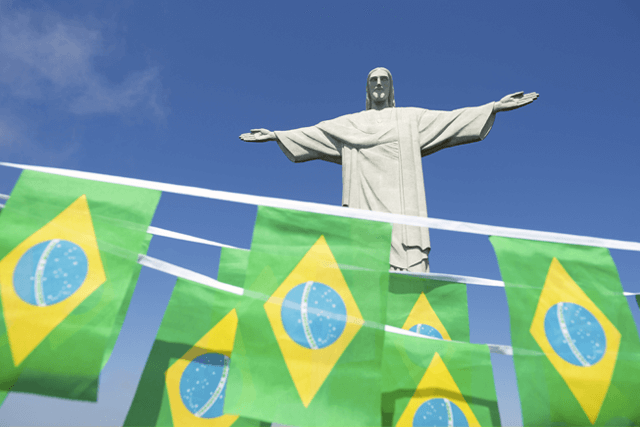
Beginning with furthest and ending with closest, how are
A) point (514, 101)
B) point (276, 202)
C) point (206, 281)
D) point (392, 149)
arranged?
point (392, 149)
point (514, 101)
point (206, 281)
point (276, 202)

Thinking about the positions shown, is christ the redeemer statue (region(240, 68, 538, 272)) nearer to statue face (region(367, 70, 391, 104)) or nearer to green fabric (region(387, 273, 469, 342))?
statue face (region(367, 70, 391, 104))

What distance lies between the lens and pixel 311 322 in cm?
304

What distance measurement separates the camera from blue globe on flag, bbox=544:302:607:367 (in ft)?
10.5

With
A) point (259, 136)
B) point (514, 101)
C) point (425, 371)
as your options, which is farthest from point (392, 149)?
point (425, 371)

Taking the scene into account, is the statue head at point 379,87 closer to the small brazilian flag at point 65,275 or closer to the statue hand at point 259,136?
the statue hand at point 259,136

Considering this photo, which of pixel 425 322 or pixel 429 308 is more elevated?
pixel 429 308

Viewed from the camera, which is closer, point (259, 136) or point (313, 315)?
point (313, 315)

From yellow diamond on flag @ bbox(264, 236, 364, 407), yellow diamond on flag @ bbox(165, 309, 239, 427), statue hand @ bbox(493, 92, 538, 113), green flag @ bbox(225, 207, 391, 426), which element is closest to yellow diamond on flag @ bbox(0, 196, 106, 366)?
yellow diamond on flag @ bbox(165, 309, 239, 427)

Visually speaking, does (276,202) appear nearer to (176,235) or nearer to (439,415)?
(176,235)

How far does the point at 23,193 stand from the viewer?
3.23 meters

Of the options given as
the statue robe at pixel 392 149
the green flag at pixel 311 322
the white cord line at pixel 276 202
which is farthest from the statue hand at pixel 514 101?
the green flag at pixel 311 322

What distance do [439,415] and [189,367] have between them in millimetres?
2161

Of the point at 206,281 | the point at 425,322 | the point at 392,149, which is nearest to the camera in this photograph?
the point at 206,281

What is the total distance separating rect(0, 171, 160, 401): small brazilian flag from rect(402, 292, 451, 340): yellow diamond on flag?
2.82m
